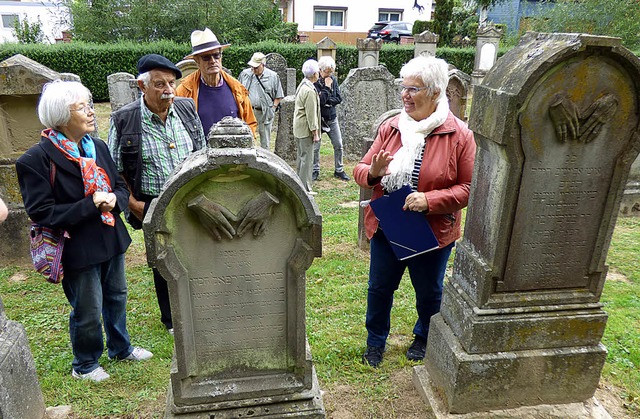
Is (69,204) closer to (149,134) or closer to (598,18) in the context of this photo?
(149,134)

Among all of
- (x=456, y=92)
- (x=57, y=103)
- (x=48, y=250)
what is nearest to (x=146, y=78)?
(x=57, y=103)

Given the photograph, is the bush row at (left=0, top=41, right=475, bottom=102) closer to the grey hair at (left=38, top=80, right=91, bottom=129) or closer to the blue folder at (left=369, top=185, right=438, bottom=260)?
the grey hair at (left=38, top=80, right=91, bottom=129)

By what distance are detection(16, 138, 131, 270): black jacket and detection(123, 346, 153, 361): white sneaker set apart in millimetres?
928

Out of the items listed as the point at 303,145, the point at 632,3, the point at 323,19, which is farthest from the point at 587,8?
the point at 323,19

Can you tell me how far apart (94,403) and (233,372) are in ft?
3.81

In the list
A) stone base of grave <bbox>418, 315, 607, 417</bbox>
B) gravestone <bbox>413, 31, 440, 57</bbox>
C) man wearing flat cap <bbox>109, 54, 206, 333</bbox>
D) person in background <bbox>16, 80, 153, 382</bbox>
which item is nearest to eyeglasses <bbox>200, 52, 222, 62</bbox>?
man wearing flat cap <bbox>109, 54, 206, 333</bbox>

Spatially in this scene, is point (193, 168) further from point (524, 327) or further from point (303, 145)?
point (303, 145)

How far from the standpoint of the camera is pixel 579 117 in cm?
248

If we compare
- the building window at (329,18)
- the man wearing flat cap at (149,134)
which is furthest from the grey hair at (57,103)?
the building window at (329,18)

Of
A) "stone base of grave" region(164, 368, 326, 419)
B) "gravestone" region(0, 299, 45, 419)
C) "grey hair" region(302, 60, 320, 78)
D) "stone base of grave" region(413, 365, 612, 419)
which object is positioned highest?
"grey hair" region(302, 60, 320, 78)

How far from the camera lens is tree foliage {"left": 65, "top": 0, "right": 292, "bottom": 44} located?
765 inches

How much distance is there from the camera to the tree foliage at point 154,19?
1942 cm

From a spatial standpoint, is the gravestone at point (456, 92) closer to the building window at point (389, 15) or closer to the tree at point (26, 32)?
the tree at point (26, 32)

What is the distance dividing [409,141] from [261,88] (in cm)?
627
